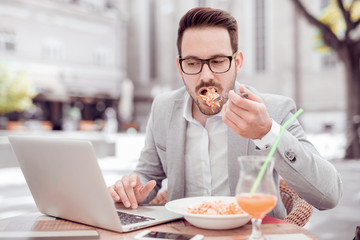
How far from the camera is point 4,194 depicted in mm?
5562

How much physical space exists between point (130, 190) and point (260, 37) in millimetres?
23100

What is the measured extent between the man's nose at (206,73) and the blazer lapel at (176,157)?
0.85ft

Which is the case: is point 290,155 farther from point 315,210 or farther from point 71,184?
point 315,210

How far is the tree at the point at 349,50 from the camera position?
777 centimetres

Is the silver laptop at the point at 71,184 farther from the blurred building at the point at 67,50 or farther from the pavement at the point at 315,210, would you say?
the blurred building at the point at 67,50

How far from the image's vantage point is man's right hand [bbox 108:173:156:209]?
1.48 metres

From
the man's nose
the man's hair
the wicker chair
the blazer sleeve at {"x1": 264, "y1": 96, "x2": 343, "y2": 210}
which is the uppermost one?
the man's hair

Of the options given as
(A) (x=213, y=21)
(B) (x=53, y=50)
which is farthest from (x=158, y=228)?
(B) (x=53, y=50)

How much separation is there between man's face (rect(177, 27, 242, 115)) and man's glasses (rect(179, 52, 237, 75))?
0.01 m

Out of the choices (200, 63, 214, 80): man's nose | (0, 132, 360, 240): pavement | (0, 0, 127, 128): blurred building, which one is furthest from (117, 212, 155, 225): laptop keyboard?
(0, 0, 127, 128): blurred building

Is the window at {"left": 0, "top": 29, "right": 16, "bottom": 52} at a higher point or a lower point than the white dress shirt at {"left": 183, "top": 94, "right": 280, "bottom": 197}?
higher

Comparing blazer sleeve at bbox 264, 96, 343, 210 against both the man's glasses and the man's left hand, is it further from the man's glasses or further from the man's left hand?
the man's glasses

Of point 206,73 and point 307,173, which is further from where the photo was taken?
point 206,73

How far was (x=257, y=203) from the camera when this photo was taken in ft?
3.22
